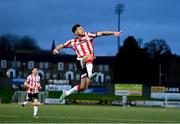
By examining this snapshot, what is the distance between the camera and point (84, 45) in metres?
15.6

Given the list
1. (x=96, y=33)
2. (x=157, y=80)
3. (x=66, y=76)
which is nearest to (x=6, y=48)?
(x=66, y=76)

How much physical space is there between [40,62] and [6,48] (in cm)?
1651

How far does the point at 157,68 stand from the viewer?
14662cm

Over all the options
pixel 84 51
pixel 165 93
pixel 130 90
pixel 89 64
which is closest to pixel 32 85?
pixel 84 51

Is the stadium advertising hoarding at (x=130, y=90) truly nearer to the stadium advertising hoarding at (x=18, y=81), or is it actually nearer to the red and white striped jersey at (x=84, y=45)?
the stadium advertising hoarding at (x=18, y=81)

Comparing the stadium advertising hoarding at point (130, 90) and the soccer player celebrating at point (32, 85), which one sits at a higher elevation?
the stadium advertising hoarding at point (130, 90)

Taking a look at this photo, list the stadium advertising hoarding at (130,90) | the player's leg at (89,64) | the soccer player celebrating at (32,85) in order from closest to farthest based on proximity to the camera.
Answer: the player's leg at (89,64) < the soccer player celebrating at (32,85) < the stadium advertising hoarding at (130,90)

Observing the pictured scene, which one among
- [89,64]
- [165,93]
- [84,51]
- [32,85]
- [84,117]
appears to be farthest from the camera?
[165,93]

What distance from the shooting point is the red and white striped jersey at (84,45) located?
15.6 meters

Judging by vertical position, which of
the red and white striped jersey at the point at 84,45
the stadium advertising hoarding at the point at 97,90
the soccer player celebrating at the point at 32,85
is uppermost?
the stadium advertising hoarding at the point at 97,90

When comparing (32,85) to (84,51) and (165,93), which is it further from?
(165,93)

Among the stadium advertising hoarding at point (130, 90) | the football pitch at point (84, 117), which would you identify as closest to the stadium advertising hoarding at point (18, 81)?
the stadium advertising hoarding at point (130, 90)

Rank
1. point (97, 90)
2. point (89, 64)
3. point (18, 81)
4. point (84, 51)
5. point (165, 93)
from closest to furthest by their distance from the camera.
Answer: point (89, 64)
point (84, 51)
point (165, 93)
point (97, 90)
point (18, 81)

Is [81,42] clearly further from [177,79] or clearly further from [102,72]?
[102,72]
